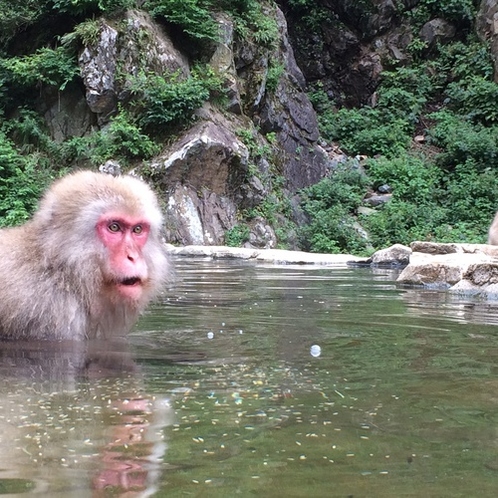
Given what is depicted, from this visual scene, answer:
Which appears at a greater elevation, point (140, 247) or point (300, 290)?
point (140, 247)

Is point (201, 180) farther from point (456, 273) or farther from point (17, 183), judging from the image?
point (456, 273)

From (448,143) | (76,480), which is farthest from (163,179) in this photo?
(76,480)

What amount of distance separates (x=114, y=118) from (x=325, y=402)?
47.0ft

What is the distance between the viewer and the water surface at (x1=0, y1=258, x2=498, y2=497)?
1.30 metres

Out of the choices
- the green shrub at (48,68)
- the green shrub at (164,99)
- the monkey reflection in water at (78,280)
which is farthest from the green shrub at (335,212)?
the monkey reflection in water at (78,280)

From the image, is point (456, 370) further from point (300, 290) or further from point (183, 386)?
point (300, 290)

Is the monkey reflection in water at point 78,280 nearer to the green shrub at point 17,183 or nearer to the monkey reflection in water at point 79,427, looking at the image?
the monkey reflection in water at point 79,427

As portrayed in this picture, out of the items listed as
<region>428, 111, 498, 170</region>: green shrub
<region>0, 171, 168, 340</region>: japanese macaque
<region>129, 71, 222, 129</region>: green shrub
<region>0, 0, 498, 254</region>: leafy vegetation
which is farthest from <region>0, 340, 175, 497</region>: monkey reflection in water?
<region>428, 111, 498, 170</region>: green shrub

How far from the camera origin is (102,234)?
306cm

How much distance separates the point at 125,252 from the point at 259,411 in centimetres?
129

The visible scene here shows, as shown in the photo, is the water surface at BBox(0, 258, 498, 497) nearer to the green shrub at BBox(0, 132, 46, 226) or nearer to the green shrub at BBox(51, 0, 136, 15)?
the green shrub at BBox(0, 132, 46, 226)

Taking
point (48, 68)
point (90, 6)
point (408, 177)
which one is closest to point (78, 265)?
point (48, 68)

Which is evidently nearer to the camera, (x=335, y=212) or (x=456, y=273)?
(x=456, y=273)

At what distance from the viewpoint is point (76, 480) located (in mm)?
1279
